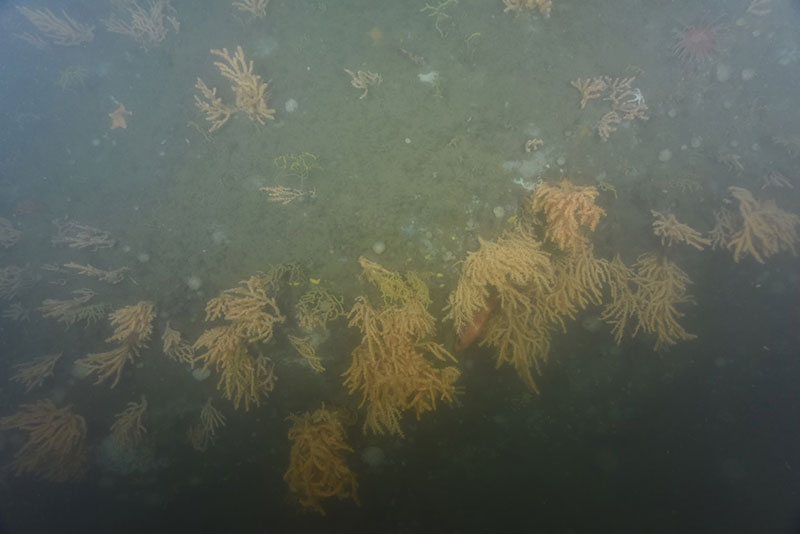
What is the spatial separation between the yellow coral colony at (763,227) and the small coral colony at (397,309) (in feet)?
0.05

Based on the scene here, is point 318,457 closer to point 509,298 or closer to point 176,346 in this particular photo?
point 176,346

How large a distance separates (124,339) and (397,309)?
11.7 ft

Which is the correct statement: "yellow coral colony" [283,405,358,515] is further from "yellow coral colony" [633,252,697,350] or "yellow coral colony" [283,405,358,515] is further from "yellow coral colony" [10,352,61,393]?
"yellow coral colony" [633,252,697,350]

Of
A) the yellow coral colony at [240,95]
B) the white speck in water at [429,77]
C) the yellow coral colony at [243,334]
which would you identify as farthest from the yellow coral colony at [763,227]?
the yellow coral colony at [240,95]

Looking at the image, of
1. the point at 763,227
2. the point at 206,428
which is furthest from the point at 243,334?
the point at 763,227

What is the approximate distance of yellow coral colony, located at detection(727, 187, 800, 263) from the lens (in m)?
4.09

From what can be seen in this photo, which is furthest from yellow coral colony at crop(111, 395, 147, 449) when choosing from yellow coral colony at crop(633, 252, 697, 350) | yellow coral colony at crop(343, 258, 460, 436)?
yellow coral colony at crop(633, 252, 697, 350)

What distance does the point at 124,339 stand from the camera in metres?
4.61

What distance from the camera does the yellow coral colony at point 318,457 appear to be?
4.35m

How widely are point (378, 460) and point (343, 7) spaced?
603 cm

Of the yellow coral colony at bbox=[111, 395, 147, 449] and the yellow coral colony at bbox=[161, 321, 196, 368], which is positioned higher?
the yellow coral colony at bbox=[161, 321, 196, 368]

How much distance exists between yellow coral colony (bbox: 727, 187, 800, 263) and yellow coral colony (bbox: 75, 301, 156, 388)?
7.06 meters

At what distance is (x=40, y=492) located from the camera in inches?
203

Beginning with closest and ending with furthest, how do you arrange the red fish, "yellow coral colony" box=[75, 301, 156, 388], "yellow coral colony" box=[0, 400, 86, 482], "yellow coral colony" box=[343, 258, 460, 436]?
"yellow coral colony" box=[343, 258, 460, 436]
the red fish
"yellow coral colony" box=[75, 301, 156, 388]
"yellow coral colony" box=[0, 400, 86, 482]
